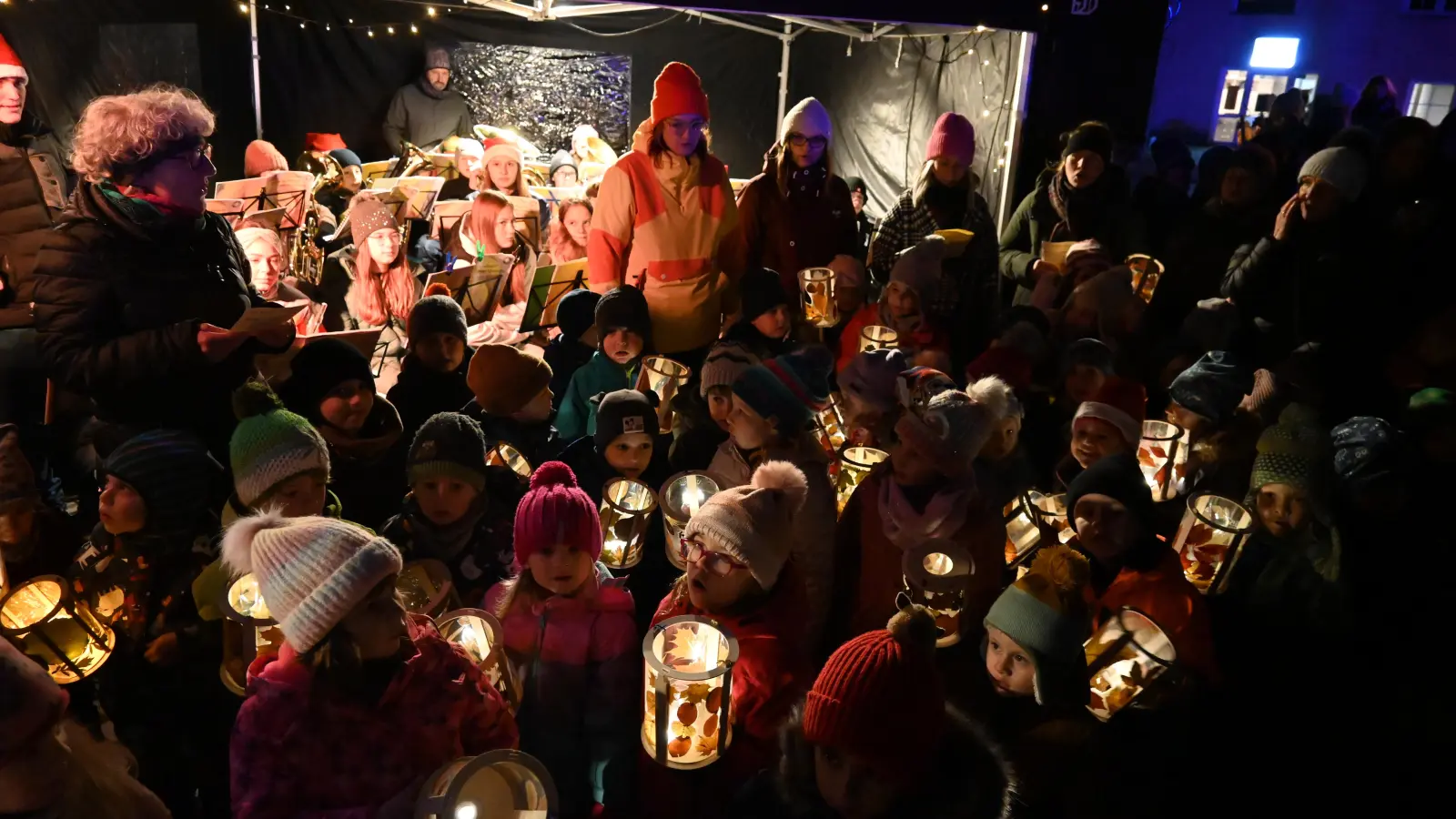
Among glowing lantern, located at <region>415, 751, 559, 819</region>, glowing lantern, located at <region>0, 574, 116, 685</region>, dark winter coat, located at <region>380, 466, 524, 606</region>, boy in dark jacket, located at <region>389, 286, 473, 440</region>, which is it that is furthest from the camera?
boy in dark jacket, located at <region>389, 286, 473, 440</region>

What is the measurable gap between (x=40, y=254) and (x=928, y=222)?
3548 mm

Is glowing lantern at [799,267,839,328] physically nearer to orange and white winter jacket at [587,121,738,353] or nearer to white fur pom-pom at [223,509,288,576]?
orange and white winter jacket at [587,121,738,353]

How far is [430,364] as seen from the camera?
133 inches

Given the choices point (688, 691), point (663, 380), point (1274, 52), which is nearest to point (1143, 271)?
point (663, 380)

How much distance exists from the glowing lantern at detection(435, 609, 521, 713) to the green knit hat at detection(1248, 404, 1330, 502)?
233 centimetres

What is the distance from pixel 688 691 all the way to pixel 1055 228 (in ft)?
13.5


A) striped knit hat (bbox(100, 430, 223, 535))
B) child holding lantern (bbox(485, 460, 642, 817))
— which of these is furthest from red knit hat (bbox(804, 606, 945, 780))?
striped knit hat (bbox(100, 430, 223, 535))

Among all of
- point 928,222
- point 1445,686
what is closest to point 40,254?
point 928,222

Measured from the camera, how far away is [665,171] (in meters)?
3.79

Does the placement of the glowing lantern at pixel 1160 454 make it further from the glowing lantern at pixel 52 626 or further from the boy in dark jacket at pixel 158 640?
the glowing lantern at pixel 52 626

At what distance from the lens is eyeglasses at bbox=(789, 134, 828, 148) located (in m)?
4.12

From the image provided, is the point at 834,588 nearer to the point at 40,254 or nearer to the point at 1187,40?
the point at 40,254

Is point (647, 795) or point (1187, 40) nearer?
point (647, 795)

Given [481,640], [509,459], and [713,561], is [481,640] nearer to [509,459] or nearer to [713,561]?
[713,561]
